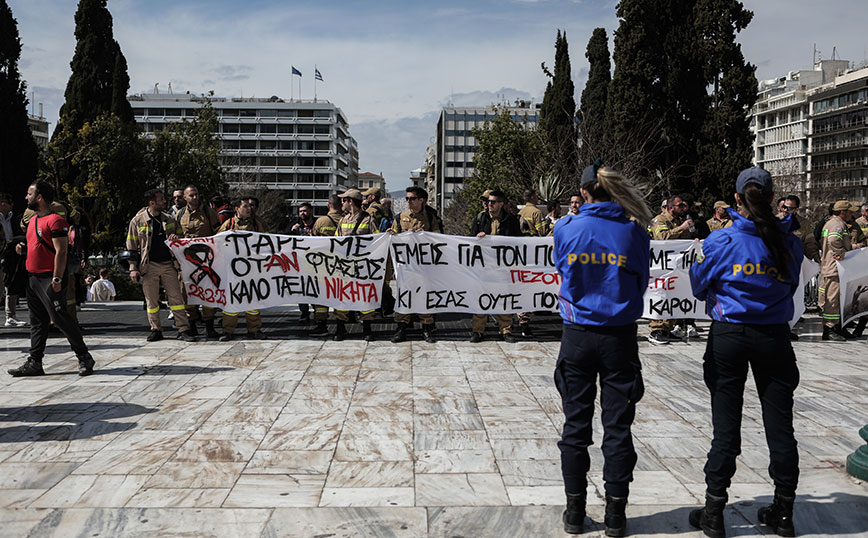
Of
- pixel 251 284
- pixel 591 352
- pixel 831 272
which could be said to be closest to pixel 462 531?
pixel 591 352

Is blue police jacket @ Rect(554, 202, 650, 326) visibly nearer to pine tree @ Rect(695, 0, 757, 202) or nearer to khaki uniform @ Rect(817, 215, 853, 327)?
khaki uniform @ Rect(817, 215, 853, 327)

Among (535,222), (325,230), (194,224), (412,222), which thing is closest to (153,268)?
(194,224)

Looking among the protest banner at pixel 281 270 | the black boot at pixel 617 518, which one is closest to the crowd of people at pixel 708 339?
the black boot at pixel 617 518

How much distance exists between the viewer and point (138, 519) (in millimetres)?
4113

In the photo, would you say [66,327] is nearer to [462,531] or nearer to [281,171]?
[462,531]

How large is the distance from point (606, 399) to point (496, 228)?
6.89 meters

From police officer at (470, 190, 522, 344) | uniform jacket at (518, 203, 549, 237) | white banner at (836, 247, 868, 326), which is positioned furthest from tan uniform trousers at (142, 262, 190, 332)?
white banner at (836, 247, 868, 326)

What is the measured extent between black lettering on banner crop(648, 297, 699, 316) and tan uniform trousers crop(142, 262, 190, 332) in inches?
256

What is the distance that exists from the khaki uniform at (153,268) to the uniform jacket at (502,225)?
13.7ft

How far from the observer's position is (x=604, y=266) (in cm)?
402

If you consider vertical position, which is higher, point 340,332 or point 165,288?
point 165,288

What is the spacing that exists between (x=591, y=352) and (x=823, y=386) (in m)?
5.00

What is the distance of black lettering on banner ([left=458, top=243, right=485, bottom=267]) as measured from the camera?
34.4 ft

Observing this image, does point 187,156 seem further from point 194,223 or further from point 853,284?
point 853,284
